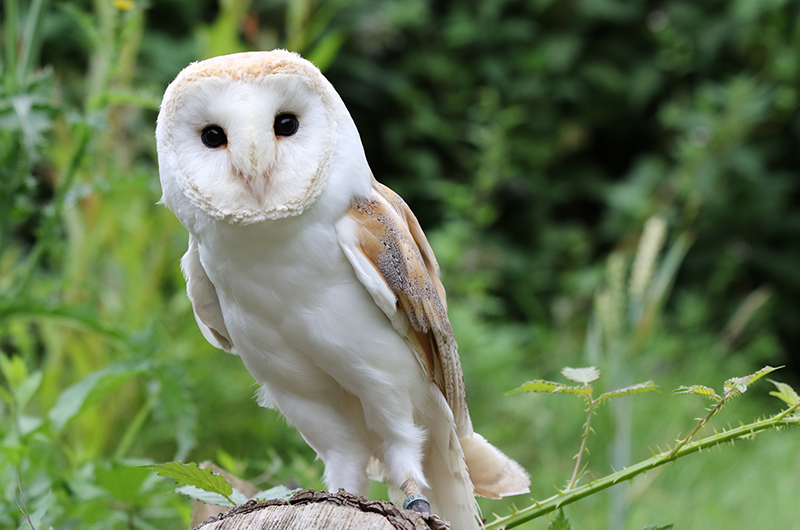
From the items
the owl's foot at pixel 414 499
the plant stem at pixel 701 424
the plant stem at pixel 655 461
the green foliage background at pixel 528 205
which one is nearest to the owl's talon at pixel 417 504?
the owl's foot at pixel 414 499

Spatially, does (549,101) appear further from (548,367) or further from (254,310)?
(254,310)

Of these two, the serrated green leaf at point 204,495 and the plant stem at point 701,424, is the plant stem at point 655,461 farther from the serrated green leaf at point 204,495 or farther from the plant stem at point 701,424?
the serrated green leaf at point 204,495

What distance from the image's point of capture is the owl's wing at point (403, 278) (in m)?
1.14

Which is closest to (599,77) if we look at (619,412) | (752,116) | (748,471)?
(752,116)

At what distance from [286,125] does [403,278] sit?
0.29 meters

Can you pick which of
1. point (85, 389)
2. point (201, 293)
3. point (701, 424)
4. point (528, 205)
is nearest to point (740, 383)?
point (701, 424)

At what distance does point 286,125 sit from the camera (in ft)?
3.56

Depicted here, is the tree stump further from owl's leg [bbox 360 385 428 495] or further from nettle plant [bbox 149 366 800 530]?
owl's leg [bbox 360 385 428 495]

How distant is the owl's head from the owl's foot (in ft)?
1.61

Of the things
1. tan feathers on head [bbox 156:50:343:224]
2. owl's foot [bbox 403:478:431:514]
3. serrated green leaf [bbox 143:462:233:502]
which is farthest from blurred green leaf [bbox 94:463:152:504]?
tan feathers on head [bbox 156:50:343:224]

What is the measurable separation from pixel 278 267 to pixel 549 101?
292 cm

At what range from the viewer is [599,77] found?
370 centimetres

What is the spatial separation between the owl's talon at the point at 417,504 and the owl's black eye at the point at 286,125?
1.94ft

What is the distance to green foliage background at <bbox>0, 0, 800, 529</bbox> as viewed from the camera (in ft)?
8.14
